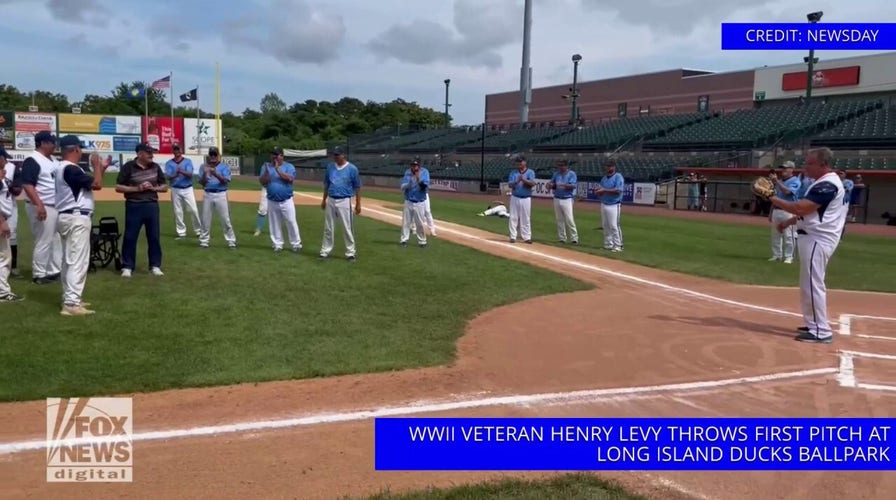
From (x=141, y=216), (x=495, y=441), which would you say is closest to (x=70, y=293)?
(x=141, y=216)

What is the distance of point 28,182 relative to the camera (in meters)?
7.56

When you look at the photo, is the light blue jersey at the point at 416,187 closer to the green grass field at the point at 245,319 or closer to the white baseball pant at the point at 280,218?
the green grass field at the point at 245,319

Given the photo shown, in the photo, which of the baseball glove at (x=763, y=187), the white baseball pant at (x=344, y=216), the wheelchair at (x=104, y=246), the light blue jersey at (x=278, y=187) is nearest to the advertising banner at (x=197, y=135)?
the light blue jersey at (x=278, y=187)

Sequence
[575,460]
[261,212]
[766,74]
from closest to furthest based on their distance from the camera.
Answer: [575,460] → [261,212] → [766,74]

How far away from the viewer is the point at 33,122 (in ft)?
209

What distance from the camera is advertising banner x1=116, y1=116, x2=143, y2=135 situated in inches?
2682

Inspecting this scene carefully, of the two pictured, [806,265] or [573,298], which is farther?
[573,298]

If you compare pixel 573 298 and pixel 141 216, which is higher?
pixel 141 216

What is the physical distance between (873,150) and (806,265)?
94.4 feet

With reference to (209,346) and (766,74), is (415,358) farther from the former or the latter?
(766,74)

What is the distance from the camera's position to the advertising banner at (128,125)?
68.1 m

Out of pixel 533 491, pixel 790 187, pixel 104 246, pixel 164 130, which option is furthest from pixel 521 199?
pixel 164 130

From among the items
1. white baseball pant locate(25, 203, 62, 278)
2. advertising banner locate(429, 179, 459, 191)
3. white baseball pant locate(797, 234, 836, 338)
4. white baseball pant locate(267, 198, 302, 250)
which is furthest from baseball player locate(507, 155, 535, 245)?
advertising banner locate(429, 179, 459, 191)

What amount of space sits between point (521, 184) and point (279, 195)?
17.7 feet
